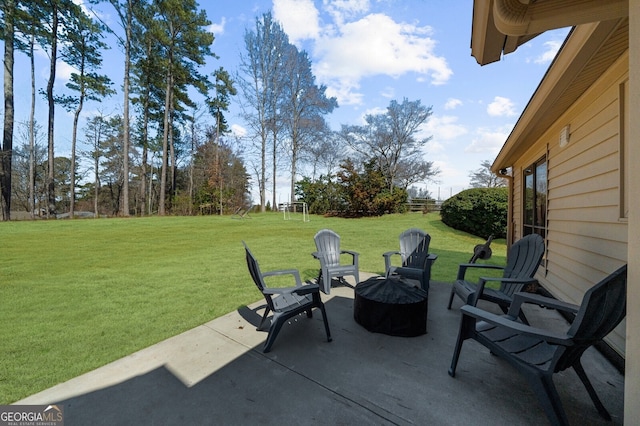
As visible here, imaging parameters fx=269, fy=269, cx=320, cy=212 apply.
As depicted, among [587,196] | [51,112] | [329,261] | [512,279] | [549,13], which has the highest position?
[51,112]

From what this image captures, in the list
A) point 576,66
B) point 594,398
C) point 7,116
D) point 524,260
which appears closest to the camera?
point 594,398

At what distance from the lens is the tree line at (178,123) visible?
47.1 ft

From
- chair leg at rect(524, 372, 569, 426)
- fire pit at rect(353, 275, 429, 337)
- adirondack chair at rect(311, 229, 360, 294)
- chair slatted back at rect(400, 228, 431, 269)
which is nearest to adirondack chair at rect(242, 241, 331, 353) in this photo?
fire pit at rect(353, 275, 429, 337)

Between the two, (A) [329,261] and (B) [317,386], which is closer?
(B) [317,386]

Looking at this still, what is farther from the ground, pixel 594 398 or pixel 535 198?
pixel 535 198

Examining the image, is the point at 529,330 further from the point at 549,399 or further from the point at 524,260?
the point at 524,260

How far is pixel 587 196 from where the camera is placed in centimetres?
287

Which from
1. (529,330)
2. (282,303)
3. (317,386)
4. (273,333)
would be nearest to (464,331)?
(529,330)

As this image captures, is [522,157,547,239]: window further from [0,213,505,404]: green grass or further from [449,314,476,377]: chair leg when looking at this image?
[449,314,476,377]: chair leg

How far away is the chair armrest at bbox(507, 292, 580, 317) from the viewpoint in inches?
74.7

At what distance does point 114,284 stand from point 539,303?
545 cm

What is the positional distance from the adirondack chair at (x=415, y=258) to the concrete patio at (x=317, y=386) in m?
1.09

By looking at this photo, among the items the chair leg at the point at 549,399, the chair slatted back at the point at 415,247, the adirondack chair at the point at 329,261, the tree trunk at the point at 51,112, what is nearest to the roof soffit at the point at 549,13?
the chair leg at the point at 549,399

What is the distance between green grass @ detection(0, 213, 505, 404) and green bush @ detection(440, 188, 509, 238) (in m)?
0.55
